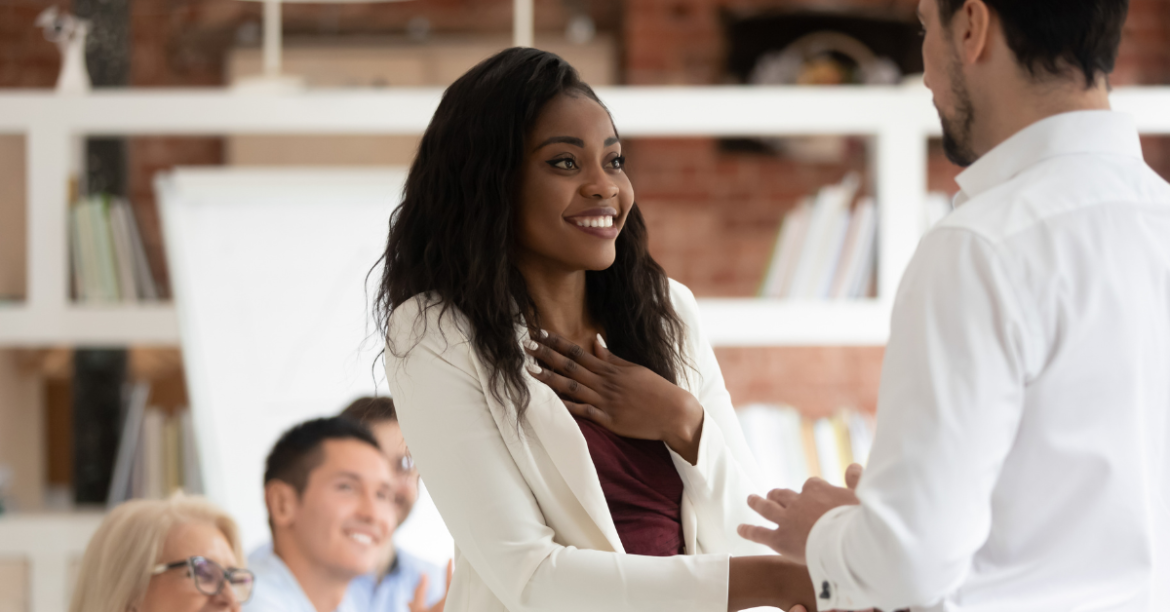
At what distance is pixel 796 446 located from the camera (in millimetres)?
3080

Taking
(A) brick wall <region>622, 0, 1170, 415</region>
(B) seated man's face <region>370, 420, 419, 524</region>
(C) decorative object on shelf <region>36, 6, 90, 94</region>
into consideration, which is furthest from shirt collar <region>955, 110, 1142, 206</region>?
(A) brick wall <region>622, 0, 1170, 415</region>

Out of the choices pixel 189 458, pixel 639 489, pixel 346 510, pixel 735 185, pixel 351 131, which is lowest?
pixel 189 458

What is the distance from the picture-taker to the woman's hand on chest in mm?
1300

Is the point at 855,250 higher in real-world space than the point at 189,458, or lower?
higher

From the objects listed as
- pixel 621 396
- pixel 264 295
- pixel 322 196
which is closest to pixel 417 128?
pixel 322 196

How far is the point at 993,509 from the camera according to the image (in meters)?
0.98

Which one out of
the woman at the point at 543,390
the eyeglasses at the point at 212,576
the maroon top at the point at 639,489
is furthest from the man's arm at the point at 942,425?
the eyeglasses at the point at 212,576

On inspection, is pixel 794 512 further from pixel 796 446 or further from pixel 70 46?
pixel 70 46

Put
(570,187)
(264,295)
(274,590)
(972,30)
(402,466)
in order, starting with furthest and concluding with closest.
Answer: (264,295)
(402,466)
(274,590)
(570,187)
(972,30)

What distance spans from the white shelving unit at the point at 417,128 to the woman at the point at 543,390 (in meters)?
1.60

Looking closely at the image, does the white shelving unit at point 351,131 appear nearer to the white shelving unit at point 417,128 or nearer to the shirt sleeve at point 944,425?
the white shelving unit at point 417,128

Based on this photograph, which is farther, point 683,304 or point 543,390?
point 683,304

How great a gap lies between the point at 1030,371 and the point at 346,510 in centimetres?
163

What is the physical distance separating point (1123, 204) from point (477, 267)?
717 mm
